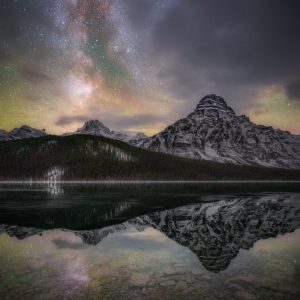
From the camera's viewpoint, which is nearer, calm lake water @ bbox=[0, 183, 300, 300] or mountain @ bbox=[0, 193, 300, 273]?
calm lake water @ bbox=[0, 183, 300, 300]

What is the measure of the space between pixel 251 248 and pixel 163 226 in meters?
12.0

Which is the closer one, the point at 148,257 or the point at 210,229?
the point at 148,257

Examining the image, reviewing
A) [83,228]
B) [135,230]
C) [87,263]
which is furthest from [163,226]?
[87,263]

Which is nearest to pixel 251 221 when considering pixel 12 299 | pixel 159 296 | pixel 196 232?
pixel 196 232

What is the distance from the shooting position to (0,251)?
23406 mm

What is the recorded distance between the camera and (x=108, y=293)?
49.7 ft

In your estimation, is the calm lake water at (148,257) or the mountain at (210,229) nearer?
the calm lake water at (148,257)

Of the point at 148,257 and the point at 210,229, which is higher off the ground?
the point at 210,229

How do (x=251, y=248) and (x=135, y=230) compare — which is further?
(x=135, y=230)

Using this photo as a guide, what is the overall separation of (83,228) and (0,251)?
453 inches

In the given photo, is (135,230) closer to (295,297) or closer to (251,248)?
(251,248)

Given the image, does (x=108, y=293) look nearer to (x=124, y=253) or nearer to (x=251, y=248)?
(x=124, y=253)

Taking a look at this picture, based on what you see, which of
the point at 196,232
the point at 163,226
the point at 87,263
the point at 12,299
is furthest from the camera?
the point at 163,226

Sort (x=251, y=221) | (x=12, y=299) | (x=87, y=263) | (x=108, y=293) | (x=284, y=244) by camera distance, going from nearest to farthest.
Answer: (x=12, y=299)
(x=108, y=293)
(x=87, y=263)
(x=284, y=244)
(x=251, y=221)
